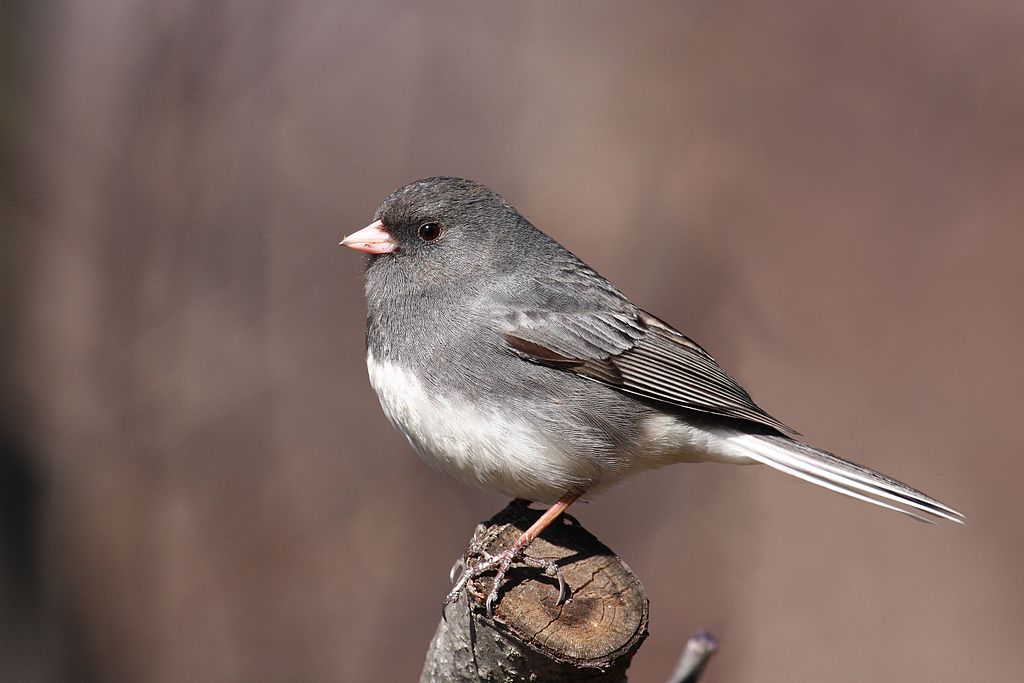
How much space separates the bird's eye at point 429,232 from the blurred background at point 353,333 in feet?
7.44

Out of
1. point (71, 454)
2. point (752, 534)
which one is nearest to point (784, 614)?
point (752, 534)

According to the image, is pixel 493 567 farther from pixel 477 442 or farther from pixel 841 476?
pixel 841 476

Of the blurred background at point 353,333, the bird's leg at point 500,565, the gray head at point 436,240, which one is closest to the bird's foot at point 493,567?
the bird's leg at point 500,565

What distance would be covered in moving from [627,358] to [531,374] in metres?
0.39

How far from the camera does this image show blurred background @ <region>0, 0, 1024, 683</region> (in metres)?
4.97

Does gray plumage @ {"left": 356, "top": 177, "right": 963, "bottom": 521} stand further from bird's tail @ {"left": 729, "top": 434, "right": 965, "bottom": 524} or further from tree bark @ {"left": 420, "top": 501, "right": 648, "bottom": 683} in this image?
tree bark @ {"left": 420, "top": 501, "right": 648, "bottom": 683}

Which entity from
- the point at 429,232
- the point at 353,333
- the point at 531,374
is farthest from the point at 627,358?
the point at 353,333

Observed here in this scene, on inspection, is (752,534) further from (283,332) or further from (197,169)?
(197,169)

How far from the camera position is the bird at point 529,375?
9.39 ft

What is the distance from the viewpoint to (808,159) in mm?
6723

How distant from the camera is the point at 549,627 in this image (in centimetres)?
238

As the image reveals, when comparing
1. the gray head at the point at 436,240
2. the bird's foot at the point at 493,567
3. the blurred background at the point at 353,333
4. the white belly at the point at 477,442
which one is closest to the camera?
the bird's foot at the point at 493,567

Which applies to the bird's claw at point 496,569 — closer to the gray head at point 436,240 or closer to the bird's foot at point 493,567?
the bird's foot at point 493,567

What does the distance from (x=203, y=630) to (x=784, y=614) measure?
3.16 metres
